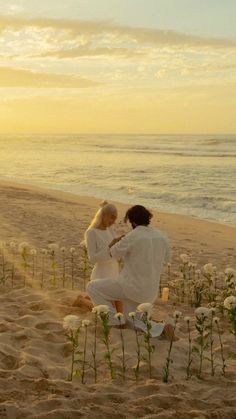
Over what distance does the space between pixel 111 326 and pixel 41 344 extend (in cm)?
105

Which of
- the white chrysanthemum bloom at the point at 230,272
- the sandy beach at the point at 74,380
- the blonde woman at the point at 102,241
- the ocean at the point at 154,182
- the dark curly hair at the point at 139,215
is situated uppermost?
the ocean at the point at 154,182

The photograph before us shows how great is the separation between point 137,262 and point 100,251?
927mm

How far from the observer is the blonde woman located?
747 centimetres

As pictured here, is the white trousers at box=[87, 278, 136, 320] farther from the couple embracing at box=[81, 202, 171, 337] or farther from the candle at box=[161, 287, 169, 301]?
the candle at box=[161, 287, 169, 301]

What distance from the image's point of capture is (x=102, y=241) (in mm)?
7520

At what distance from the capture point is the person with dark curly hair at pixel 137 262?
6.57m

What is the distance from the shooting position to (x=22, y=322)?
6.93 m

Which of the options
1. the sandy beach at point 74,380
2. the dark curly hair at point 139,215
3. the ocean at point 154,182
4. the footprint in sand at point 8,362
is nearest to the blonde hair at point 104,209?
the dark curly hair at point 139,215

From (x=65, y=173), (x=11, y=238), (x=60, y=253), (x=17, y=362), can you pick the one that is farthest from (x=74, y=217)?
(x=65, y=173)

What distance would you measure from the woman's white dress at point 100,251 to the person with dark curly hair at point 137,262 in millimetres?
511

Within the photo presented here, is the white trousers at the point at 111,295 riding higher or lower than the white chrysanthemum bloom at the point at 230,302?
lower

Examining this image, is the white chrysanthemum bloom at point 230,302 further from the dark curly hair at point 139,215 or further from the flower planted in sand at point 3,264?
the flower planted in sand at point 3,264

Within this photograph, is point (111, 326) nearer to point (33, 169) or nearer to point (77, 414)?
point (77, 414)

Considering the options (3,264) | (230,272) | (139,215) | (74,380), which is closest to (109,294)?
(139,215)
